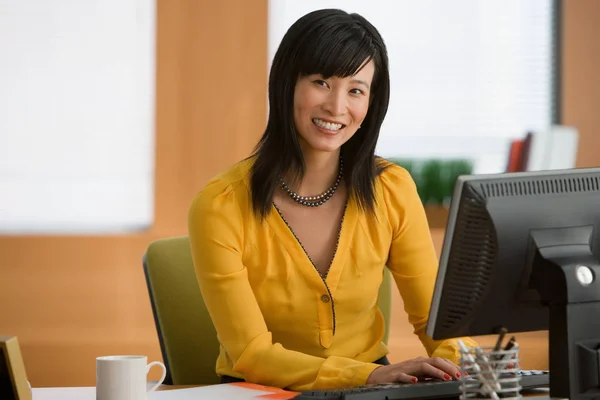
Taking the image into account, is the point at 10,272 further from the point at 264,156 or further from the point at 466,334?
the point at 466,334

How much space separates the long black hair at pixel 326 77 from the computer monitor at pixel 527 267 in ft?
2.16

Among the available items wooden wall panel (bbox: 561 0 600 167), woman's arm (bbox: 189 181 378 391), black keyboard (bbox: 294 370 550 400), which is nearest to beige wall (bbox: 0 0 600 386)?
wooden wall panel (bbox: 561 0 600 167)

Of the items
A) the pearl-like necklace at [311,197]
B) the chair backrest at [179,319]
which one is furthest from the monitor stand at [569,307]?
the chair backrest at [179,319]

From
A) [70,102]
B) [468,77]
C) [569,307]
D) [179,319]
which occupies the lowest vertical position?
[179,319]

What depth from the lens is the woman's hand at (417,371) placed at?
135cm

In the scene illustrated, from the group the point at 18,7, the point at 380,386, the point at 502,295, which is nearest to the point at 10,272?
the point at 18,7

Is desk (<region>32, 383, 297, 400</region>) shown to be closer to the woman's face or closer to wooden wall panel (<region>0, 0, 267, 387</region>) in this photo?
the woman's face

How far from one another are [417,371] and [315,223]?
0.55m

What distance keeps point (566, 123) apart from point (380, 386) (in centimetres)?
241

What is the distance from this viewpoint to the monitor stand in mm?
1163

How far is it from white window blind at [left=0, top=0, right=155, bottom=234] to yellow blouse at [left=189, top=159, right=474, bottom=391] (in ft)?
5.20

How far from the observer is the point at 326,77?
1743 millimetres

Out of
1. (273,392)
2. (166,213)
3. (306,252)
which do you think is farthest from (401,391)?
(166,213)

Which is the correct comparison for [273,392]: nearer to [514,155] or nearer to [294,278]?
[294,278]
